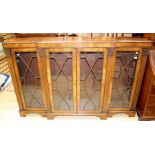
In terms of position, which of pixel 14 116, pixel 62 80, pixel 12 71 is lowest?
pixel 14 116

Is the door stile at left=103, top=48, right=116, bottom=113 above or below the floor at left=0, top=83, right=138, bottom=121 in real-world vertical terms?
above

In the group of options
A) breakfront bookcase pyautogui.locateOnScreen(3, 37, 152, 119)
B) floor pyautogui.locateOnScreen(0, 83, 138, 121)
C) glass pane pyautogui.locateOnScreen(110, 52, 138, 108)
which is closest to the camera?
breakfront bookcase pyautogui.locateOnScreen(3, 37, 152, 119)

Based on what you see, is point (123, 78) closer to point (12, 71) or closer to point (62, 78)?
point (62, 78)

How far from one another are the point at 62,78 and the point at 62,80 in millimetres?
27

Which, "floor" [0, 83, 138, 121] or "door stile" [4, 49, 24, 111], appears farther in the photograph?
"floor" [0, 83, 138, 121]

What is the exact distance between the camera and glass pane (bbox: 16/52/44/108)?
5.66 feet

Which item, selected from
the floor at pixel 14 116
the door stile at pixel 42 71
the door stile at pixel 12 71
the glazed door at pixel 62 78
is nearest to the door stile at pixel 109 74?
the floor at pixel 14 116

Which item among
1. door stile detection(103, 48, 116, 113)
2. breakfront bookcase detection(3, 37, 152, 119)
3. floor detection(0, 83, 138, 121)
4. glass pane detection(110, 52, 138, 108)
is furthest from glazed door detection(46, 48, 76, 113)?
glass pane detection(110, 52, 138, 108)

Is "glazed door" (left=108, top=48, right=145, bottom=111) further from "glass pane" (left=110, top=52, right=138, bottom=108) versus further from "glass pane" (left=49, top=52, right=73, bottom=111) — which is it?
"glass pane" (left=49, top=52, right=73, bottom=111)

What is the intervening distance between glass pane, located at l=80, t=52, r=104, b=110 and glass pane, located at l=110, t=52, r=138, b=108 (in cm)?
19

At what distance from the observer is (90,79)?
71.9 inches

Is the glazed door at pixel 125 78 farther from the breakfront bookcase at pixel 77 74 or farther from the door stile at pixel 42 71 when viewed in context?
the door stile at pixel 42 71

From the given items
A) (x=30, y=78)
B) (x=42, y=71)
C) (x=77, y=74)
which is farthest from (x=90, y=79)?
(x=30, y=78)

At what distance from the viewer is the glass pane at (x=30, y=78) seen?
5.66 ft
